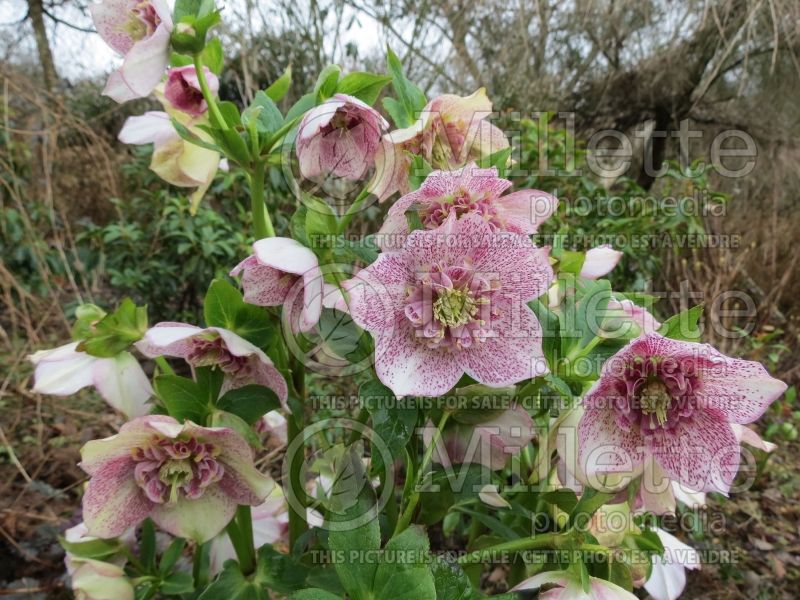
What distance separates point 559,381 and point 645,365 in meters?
0.06

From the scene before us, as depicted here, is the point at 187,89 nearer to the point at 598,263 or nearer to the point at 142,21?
the point at 142,21

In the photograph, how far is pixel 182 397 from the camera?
0.46 metres

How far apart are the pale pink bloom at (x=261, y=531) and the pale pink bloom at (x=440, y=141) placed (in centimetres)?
38

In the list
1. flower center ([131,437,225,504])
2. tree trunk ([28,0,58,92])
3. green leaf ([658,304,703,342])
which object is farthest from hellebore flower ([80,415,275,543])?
tree trunk ([28,0,58,92])

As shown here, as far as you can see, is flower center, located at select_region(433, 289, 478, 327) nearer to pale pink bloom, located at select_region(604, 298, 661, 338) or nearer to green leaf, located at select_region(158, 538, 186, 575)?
pale pink bloom, located at select_region(604, 298, 661, 338)

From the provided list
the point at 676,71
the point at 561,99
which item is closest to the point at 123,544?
the point at 561,99

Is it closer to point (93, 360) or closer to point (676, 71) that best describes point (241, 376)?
point (93, 360)

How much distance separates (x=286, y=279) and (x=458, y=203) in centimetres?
14

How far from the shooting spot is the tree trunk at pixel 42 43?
2.62 metres

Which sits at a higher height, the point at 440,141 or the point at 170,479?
the point at 440,141

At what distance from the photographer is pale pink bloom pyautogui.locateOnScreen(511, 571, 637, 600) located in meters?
0.40

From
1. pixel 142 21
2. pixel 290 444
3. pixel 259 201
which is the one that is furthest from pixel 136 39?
pixel 290 444

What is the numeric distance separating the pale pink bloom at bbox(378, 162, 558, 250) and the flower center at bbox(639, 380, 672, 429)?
137 mm

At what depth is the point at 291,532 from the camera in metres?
0.61
